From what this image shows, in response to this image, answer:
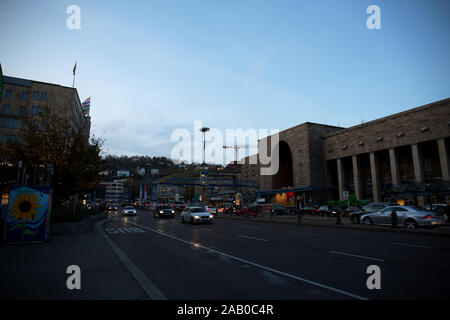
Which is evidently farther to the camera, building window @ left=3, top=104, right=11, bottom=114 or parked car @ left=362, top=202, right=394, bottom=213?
building window @ left=3, top=104, right=11, bottom=114

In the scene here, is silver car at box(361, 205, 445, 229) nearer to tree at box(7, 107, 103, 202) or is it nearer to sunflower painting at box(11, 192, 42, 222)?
sunflower painting at box(11, 192, 42, 222)

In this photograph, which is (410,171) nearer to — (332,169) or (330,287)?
(332,169)

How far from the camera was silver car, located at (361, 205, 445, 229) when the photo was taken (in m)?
16.2

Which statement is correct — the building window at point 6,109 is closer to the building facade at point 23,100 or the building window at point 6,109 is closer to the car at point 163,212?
the building facade at point 23,100

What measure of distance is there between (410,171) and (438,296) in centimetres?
5475

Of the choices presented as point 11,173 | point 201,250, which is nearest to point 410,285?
point 201,250

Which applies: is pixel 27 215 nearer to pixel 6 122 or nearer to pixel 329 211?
pixel 329 211

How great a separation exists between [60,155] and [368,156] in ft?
183

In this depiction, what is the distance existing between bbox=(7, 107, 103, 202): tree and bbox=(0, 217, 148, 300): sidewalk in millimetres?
9155

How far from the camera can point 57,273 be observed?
6715 mm

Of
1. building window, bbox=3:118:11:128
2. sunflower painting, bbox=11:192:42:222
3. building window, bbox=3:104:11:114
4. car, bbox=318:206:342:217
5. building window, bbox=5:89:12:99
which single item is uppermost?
building window, bbox=5:89:12:99

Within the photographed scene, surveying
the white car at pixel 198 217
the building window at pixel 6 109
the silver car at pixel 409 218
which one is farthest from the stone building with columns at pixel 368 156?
the building window at pixel 6 109

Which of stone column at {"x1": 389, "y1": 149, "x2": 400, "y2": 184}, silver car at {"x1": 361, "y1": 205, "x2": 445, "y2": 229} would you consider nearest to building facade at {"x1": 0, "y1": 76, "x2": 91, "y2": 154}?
silver car at {"x1": 361, "y1": 205, "x2": 445, "y2": 229}
